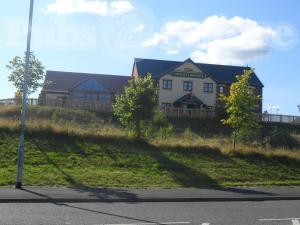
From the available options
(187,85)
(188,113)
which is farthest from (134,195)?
(187,85)

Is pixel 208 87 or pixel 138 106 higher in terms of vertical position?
pixel 208 87

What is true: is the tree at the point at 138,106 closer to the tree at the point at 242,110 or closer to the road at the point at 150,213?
the tree at the point at 242,110

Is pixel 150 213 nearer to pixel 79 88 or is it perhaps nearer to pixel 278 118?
pixel 278 118

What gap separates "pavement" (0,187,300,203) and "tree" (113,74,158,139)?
10.7m

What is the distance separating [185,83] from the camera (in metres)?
70.8

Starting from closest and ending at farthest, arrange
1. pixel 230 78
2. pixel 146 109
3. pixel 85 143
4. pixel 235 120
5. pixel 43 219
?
pixel 43 219 < pixel 85 143 < pixel 146 109 < pixel 235 120 < pixel 230 78

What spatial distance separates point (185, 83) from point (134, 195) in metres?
55.2

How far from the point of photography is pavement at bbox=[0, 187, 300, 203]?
15.0m

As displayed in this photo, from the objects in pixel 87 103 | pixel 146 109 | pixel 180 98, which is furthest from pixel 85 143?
pixel 180 98

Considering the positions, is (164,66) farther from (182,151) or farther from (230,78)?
(182,151)

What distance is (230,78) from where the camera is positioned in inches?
2938

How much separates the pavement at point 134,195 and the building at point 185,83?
2015 inches

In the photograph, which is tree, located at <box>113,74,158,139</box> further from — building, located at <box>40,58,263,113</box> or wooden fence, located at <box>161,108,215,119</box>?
building, located at <box>40,58,263,113</box>

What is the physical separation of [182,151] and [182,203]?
1154 cm
